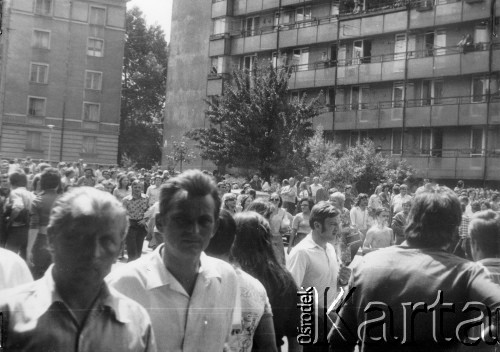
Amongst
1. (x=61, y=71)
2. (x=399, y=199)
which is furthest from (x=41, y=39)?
(x=399, y=199)

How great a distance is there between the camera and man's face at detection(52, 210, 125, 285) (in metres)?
1.95

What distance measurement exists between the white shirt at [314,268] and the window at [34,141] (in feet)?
6.18

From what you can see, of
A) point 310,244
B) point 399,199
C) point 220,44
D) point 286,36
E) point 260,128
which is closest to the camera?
point 310,244

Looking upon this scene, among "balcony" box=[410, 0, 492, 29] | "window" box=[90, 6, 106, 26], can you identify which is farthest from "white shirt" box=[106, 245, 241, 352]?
"balcony" box=[410, 0, 492, 29]

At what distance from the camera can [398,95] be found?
3234cm

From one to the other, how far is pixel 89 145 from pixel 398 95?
1090 inches

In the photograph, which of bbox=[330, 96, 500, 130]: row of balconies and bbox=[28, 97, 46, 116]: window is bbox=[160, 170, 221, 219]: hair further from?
bbox=[330, 96, 500, 130]: row of balconies

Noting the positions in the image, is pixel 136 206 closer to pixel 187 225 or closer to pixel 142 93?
pixel 142 93

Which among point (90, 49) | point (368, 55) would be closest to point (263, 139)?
point (368, 55)

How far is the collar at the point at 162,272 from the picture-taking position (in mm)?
2572

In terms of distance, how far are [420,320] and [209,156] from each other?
86.6ft

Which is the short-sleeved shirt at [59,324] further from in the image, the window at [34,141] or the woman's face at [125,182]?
the woman's face at [125,182]

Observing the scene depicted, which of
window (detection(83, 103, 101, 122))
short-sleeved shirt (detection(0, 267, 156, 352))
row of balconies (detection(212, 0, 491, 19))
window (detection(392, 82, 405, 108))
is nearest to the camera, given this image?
short-sleeved shirt (detection(0, 267, 156, 352))

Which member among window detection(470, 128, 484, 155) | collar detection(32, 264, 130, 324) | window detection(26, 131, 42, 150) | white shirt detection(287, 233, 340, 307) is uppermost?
window detection(470, 128, 484, 155)
